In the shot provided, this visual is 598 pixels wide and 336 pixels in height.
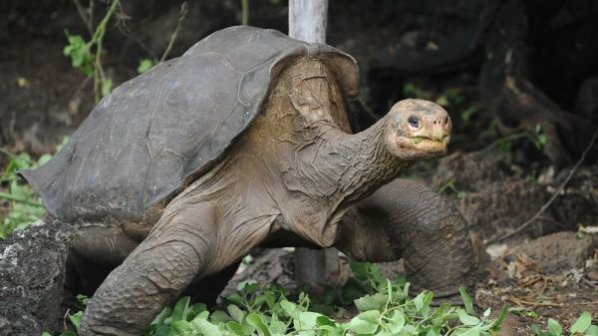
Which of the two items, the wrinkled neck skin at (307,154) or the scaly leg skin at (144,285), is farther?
the wrinkled neck skin at (307,154)

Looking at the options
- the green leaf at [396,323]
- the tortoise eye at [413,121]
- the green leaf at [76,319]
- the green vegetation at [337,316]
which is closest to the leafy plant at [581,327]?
the green vegetation at [337,316]

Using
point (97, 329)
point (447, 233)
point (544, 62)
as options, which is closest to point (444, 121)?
point (447, 233)

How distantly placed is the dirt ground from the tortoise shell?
1213 mm

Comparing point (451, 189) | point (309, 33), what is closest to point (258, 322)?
point (309, 33)

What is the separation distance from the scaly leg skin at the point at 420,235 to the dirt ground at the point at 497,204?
0.96 ft

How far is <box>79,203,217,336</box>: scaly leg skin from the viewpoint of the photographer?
342cm

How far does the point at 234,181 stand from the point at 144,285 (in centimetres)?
53

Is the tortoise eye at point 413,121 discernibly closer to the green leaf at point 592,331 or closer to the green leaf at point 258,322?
the green leaf at point 258,322

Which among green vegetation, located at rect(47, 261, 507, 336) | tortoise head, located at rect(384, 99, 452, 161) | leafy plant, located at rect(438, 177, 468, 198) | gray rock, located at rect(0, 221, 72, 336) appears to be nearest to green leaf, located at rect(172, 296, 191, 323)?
green vegetation, located at rect(47, 261, 507, 336)

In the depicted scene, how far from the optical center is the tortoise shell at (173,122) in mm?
3648

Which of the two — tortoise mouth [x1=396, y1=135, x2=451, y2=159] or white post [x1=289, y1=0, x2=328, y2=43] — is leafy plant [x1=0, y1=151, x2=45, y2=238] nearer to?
white post [x1=289, y1=0, x2=328, y2=43]

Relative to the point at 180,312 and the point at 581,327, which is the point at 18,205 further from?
the point at 581,327

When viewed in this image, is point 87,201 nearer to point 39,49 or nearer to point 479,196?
point 479,196

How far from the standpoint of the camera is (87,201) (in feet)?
12.9
